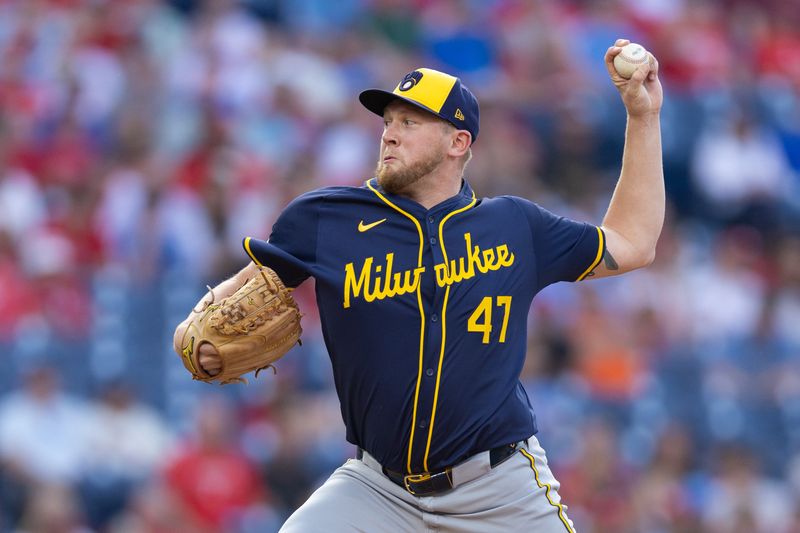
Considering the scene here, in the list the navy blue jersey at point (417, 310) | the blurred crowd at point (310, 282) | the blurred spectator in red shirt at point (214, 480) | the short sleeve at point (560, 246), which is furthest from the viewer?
the blurred crowd at point (310, 282)

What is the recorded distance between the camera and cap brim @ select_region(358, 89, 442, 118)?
4773 mm

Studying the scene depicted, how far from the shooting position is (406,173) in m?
A: 4.79

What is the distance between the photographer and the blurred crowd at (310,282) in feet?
28.3

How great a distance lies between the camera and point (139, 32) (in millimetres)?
11055

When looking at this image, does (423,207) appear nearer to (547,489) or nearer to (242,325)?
(242,325)

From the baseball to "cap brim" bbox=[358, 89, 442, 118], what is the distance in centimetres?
66

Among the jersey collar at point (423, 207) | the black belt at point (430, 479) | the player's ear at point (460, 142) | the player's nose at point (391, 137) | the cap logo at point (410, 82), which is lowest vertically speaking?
the black belt at point (430, 479)

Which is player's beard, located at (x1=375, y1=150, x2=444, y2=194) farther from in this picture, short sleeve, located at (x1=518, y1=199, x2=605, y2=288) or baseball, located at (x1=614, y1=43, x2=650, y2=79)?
baseball, located at (x1=614, y1=43, x2=650, y2=79)

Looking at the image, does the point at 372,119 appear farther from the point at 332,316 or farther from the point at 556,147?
the point at 332,316

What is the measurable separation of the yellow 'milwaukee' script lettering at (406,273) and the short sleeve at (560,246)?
0.14 metres

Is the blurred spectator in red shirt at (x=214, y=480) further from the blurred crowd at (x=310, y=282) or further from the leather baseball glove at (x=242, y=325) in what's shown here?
the leather baseball glove at (x=242, y=325)

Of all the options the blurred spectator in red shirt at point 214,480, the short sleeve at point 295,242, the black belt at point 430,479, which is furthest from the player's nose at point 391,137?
the blurred spectator in red shirt at point 214,480

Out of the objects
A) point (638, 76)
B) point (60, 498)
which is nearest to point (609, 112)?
point (60, 498)

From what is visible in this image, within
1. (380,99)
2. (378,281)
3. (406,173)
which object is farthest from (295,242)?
(380,99)
